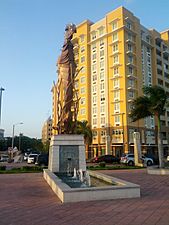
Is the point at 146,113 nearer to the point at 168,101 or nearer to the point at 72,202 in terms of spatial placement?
the point at 168,101

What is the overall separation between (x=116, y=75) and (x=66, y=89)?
4041cm

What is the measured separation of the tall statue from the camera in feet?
62.5

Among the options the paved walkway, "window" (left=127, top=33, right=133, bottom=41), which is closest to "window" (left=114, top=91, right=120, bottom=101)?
"window" (left=127, top=33, right=133, bottom=41)

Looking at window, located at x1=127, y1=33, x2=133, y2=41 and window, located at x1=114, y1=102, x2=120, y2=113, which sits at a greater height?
window, located at x1=127, y1=33, x2=133, y2=41

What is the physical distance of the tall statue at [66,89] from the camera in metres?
19.0

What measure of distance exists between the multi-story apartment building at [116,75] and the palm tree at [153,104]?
32.6 meters

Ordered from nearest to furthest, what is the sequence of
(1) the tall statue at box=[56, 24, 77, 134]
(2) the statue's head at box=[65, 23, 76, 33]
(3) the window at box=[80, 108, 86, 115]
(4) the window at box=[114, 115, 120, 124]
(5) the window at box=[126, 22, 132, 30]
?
(1) the tall statue at box=[56, 24, 77, 134]
(2) the statue's head at box=[65, 23, 76, 33]
(4) the window at box=[114, 115, 120, 124]
(5) the window at box=[126, 22, 132, 30]
(3) the window at box=[80, 108, 86, 115]

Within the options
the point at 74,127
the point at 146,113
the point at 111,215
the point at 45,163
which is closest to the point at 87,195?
the point at 111,215

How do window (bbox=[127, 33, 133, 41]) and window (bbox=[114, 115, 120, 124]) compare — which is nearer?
window (bbox=[114, 115, 120, 124])

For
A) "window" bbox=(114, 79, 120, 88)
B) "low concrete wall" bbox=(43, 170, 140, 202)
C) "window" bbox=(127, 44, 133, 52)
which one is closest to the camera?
"low concrete wall" bbox=(43, 170, 140, 202)

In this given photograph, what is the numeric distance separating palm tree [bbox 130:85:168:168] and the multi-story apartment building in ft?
107

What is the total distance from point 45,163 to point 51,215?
24987mm

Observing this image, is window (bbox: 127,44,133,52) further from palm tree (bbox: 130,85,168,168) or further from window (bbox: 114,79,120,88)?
palm tree (bbox: 130,85,168,168)

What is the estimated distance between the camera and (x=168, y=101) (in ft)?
69.7
